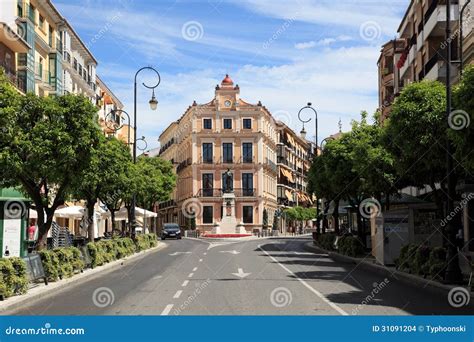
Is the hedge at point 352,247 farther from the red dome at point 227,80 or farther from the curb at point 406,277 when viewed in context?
the red dome at point 227,80

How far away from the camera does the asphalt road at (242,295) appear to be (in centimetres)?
1274

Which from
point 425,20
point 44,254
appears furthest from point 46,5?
point 44,254

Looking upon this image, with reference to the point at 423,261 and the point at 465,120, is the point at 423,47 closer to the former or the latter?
the point at 423,261

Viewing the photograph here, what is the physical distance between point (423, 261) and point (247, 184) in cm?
6825

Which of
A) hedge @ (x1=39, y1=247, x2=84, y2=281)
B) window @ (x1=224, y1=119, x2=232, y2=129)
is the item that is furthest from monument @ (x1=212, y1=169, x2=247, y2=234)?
hedge @ (x1=39, y1=247, x2=84, y2=281)

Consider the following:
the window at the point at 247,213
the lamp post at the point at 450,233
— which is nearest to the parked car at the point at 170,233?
the window at the point at 247,213

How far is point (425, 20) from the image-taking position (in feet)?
136

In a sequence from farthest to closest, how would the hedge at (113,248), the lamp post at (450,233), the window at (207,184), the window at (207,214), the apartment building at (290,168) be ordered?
the apartment building at (290,168) → the window at (207,184) → the window at (207,214) → the hedge at (113,248) → the lamp post at (450,233)

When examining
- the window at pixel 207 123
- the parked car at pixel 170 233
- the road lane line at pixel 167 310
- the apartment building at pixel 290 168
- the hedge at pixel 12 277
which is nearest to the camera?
the road lane line at pixel 167 310

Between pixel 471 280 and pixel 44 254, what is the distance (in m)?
11.6

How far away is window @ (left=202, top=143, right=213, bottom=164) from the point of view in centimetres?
8819

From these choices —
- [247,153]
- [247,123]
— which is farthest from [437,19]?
[247,153]

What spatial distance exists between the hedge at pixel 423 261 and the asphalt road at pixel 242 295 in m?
0.79

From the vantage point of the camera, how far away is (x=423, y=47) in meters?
42.9
